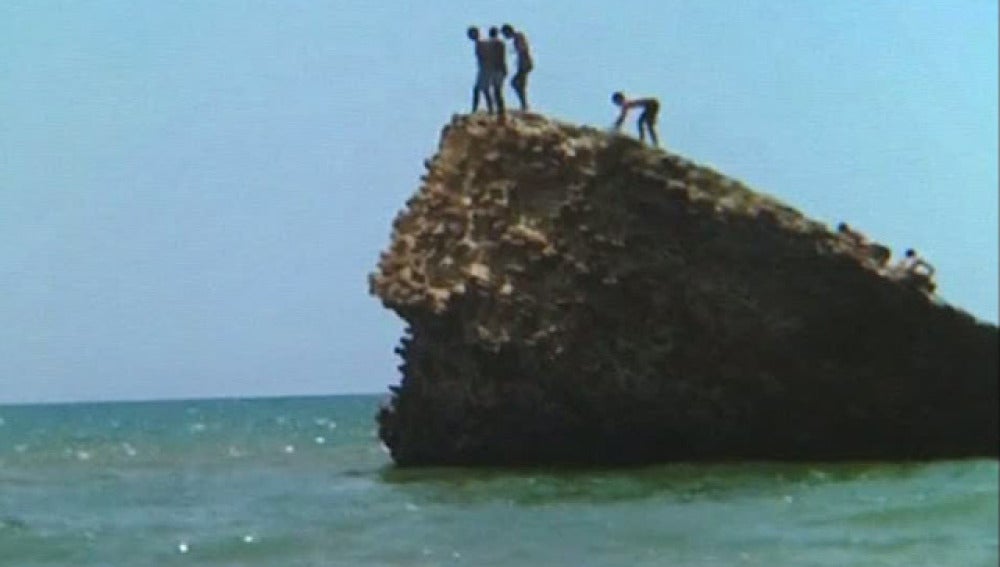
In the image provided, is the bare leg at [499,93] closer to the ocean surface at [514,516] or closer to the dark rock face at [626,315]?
the dark rock face at [626,315]

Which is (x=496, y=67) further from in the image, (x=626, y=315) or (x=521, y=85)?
(x=626, y=315)

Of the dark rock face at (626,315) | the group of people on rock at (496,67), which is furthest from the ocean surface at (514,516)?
the group of people on rock at (496,67)

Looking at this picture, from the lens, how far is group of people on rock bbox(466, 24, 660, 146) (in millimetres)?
15085

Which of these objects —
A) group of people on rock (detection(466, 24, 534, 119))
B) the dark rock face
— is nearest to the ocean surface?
the dark rock face

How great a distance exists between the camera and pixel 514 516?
15.2 metres

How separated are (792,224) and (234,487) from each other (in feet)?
19.6

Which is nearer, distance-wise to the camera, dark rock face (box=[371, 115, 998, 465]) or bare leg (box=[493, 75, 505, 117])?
bare leg (box=[493, 75, 505, 117])

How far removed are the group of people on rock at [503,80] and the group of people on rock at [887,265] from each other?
6.52 feet

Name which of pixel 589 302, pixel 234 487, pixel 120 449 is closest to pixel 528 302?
pixel 589 302

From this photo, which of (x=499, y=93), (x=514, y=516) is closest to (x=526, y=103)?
(x=499, y=93)

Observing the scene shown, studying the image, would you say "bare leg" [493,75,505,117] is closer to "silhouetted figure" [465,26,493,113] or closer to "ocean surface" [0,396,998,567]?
"silhouetted figure" [465,26,493,113]

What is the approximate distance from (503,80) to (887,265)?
12.7 ft

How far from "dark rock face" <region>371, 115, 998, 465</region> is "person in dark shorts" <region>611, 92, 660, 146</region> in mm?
→ 971

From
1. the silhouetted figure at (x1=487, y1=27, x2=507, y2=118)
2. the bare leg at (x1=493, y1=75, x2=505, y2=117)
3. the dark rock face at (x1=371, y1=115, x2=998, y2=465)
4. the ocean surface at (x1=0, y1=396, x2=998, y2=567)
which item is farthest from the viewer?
the dark rock face at (x1=371, y1=115, x2=998, y2=465)
